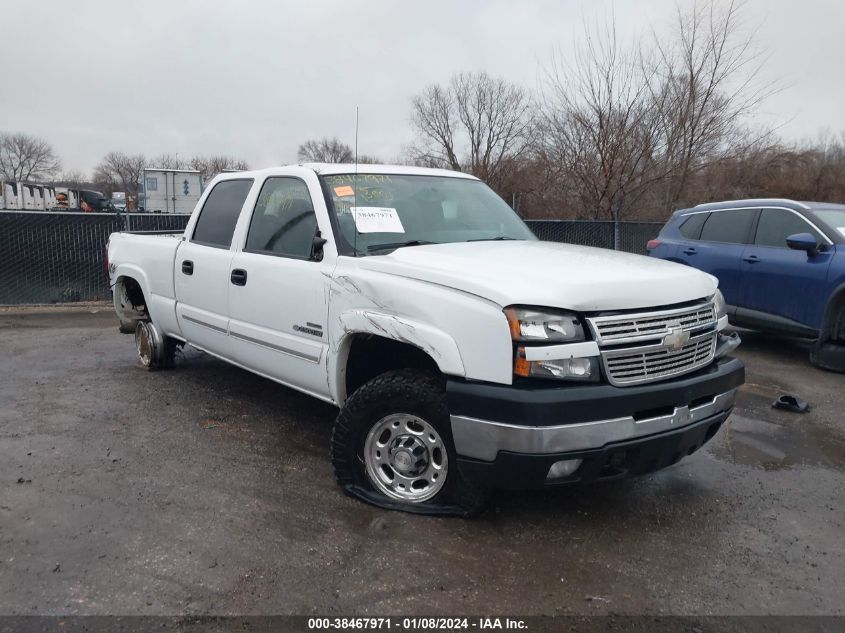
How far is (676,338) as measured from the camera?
10.4 ft

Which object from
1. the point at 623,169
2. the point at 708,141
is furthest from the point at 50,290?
the point at 708,141

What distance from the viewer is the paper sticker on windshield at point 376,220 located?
3.83 meters

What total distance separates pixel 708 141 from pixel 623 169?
266 cm

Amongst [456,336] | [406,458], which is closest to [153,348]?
[406,458]

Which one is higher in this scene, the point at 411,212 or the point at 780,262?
the point at 411,212

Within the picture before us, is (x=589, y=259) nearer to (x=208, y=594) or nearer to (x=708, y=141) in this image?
(x=208, y=594)

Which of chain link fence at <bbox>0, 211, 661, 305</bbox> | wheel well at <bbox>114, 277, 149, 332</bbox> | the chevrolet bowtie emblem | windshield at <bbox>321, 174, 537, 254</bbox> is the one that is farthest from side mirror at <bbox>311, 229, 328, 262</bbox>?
chain link fence at <bbox>0, 211, 661, 305</bbox>

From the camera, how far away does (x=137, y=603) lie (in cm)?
264

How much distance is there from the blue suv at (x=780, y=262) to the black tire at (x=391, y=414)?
5132 millimetres

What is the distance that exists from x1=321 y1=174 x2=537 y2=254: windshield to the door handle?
0.88 meters

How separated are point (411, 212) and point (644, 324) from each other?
1.68 metres

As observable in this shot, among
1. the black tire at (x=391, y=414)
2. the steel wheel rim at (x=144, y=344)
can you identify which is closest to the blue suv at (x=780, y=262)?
the black tire at (x=391, y=414)

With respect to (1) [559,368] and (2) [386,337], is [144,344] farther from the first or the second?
(1) [559,368]

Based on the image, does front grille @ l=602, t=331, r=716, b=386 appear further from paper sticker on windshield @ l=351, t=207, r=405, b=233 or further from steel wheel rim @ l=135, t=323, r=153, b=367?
steel wheel rim @ l=135, t=323, r=153, b=367
